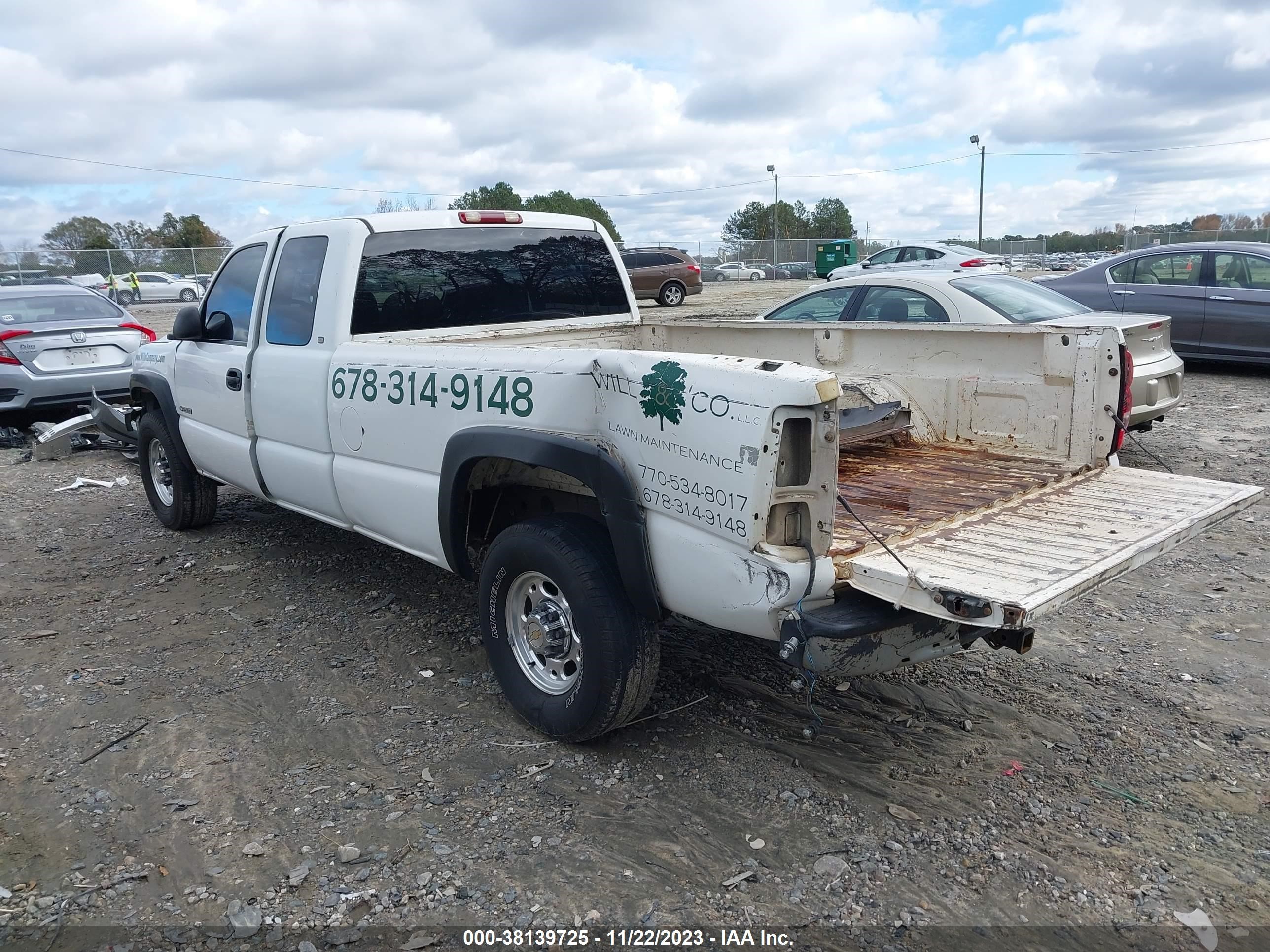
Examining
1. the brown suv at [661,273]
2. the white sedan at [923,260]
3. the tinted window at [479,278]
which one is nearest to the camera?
the tinted window at [479,278]

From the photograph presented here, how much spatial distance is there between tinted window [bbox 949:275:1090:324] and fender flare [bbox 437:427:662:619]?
5320mm

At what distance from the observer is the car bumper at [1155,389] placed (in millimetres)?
7277

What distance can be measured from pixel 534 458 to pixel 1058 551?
1806 mm

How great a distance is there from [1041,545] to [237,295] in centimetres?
458

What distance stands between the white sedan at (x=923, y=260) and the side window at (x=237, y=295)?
1424 centimetres

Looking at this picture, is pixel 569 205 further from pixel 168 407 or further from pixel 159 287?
pixel 168 407

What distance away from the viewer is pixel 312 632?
16.0ft

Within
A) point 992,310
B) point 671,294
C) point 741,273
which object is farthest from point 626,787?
point 741,273

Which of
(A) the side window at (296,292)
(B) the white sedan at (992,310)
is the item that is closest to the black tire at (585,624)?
(A) the side window at (296,292)

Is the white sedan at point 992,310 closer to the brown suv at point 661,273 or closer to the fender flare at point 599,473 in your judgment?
the fender flare at point 599,473

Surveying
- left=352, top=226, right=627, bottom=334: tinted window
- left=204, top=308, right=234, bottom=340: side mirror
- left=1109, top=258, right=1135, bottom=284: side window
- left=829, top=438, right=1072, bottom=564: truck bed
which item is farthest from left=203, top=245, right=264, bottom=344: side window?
left=1109, top=258, right=1135, bottom=284: side window

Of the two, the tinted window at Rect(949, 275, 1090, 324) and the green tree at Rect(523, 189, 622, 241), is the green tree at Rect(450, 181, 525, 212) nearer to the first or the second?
the green tree at Rect(523, 189, 622, 241)

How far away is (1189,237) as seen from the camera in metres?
35.4

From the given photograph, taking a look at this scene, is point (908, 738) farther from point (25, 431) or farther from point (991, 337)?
point (25, 431)
